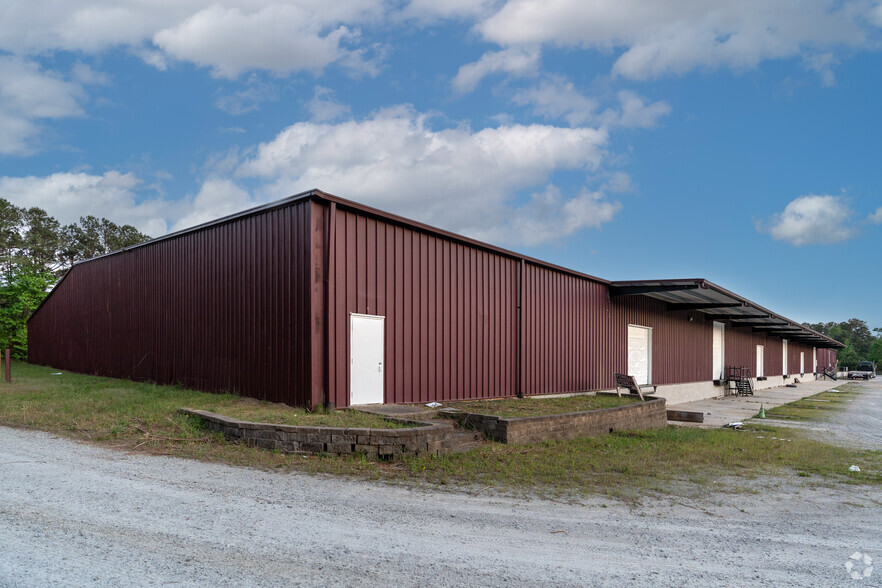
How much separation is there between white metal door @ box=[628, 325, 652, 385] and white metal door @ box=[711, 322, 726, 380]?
9.18 meters

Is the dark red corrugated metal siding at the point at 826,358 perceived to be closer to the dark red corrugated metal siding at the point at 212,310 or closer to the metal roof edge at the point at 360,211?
the metal roof edge at the point at 360,211

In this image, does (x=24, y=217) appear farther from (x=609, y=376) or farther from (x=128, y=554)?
(x=128, y=554)

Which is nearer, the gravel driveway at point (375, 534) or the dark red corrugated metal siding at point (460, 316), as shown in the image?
the gravel driveway at point (375, 534)

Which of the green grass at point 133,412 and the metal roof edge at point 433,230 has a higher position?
the metal roof edge at point 433,230

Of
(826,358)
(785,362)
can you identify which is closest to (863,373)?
(826,358)

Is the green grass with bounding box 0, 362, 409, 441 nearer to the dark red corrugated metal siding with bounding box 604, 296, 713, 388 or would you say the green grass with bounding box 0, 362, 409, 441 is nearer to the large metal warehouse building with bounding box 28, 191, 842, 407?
the large metal warehouse building with bounding box 28, 191, 842, 407

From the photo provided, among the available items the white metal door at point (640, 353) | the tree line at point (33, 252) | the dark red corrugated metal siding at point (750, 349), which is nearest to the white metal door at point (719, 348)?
the dark red corrugated metal siding at point (750, 349)

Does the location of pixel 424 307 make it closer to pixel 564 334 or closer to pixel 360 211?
pixel 360 211

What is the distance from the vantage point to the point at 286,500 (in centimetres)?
588

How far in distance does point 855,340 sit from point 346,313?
411 feet

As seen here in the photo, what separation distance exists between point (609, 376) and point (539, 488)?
1438cm

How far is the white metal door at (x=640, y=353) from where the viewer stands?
71.8 ft

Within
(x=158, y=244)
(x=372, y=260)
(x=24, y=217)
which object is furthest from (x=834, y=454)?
(x=24, y=217)

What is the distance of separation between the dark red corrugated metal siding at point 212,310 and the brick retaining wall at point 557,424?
3.34 meters
